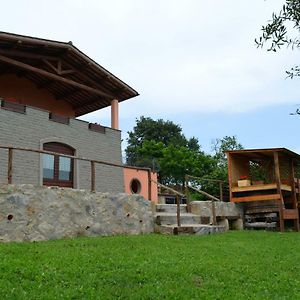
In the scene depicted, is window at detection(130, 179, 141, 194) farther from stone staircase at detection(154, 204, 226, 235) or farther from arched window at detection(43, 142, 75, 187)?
arched window at detection(43, 142, 75, 187)

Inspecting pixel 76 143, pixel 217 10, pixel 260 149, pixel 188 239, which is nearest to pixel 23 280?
pixel 217 10

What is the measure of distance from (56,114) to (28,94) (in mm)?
2083

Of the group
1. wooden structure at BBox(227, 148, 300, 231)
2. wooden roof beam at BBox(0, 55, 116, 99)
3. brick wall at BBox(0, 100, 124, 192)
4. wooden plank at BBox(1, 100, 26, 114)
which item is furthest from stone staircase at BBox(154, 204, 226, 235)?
wooden plank at BBox(1, 100, 26, 114)

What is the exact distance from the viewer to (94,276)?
21.8 ft

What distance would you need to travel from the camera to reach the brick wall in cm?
1345

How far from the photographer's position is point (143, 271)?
23.4 ft

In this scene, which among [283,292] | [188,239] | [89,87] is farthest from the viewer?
[89,87]

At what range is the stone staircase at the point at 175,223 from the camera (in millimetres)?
13680

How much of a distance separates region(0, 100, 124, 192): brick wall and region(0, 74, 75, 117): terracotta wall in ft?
6.99

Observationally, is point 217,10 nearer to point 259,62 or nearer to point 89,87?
point 259,62

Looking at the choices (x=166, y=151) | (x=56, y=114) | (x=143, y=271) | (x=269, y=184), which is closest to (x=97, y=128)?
(x=56, y=114)

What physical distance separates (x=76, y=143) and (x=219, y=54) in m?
11.8

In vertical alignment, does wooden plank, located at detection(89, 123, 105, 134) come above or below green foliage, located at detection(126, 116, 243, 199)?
below

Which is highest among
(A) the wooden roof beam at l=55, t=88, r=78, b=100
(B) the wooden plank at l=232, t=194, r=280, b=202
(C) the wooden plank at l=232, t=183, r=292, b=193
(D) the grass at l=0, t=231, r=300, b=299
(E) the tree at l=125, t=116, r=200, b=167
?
(E) the tree at l=125, t=116, r=200, b=167
